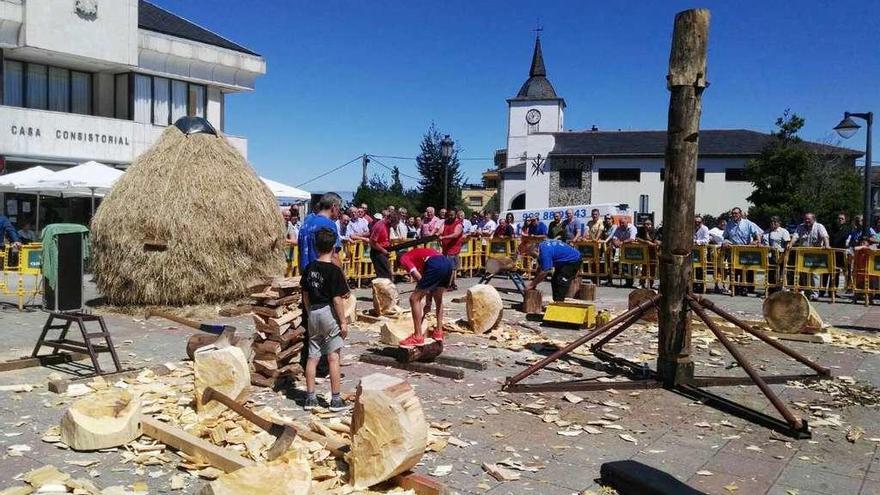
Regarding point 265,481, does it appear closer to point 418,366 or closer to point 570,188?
point 418,366

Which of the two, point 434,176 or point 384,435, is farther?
point 434,176

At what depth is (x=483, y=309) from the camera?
9.92 m

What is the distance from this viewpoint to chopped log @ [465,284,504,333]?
9.91 meters

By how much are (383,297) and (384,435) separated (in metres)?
7.09

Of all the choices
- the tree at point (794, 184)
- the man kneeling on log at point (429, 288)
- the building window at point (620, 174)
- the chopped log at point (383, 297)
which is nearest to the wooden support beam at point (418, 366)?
the man kneeling on log at point (429, 288)

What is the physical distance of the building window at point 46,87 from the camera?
24094mm

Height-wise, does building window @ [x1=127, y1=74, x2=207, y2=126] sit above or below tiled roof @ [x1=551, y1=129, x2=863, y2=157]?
below

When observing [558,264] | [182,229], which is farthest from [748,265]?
[182,229]

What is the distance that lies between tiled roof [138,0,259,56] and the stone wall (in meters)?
31.1

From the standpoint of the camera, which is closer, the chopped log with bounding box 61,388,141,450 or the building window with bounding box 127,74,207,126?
the chopped log with bounding box 61,388,141,450

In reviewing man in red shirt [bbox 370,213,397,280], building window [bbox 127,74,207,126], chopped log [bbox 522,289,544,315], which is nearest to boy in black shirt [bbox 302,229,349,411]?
man in red shirt [bbox 370,213,397,280]

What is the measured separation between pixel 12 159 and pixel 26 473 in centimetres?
2214

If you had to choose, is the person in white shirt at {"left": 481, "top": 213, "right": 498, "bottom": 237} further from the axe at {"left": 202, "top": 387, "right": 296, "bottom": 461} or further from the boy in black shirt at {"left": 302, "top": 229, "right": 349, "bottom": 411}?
the axe at {"left": 202, "top": 387, "right": 296, "bottom": 461}

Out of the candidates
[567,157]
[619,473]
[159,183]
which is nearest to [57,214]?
[159,183]
